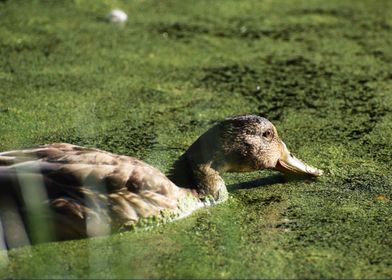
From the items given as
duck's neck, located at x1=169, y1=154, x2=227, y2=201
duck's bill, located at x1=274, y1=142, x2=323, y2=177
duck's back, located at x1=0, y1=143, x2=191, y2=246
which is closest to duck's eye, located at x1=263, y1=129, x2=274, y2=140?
duck's bill, located at x1=274, y1=142, x2=323, y2=177

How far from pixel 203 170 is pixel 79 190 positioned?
761 mm

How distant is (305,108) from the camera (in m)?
6.00

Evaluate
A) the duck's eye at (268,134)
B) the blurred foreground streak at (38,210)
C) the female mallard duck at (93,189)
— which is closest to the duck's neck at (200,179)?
the female mallard duck at (93,189)

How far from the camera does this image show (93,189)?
411 centimetres

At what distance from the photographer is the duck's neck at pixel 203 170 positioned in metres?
4.55

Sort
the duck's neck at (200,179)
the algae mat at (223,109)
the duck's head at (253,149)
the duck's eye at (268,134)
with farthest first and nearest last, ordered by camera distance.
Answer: the duck's eye at (268,134) < the duck's head at (253,149) < the duck's neck at (200,179) < the algae mat at (223,109)

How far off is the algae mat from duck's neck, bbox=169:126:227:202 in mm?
102

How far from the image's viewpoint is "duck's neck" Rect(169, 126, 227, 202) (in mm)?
4555

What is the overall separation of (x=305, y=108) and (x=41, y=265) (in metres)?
2.66

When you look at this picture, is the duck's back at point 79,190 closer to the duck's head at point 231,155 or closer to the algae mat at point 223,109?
the algae mat at point 223,109

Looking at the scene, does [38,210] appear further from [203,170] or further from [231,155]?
[231,155]

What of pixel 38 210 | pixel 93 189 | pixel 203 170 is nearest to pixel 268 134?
pixel 203 170

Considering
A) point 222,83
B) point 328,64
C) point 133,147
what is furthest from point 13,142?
point 328,64

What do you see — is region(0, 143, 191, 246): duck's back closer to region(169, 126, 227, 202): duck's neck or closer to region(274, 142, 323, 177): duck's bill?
region(169, 126, 227, 202): duck's neck
